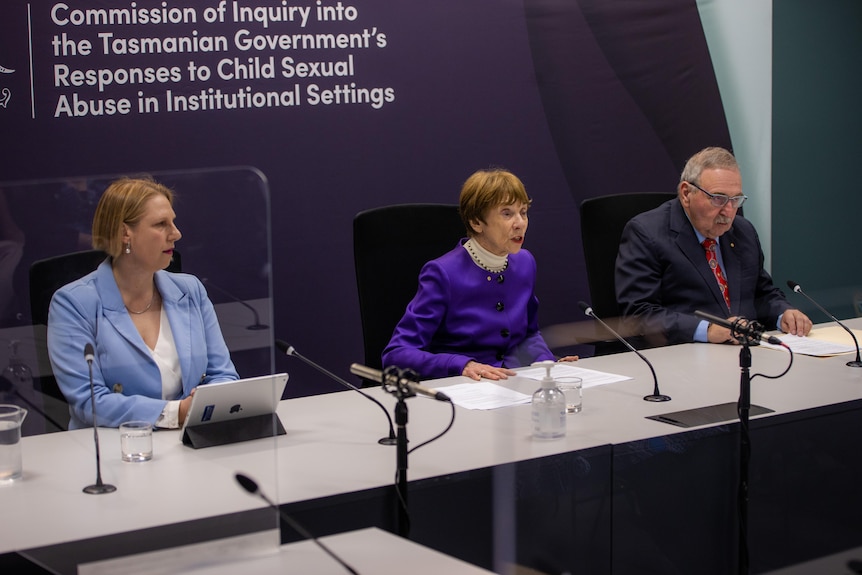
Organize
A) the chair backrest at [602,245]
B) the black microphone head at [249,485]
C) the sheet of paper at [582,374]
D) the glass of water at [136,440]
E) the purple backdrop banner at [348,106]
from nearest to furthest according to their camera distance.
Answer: the black microphone head at [249,485], the glass of water at [136,440], the sheet of paper at [582,374], the chair backrest at [602,245], the purple backdrop banner at [348,106]

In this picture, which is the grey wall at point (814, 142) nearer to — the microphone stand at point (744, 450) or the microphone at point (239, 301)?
the microphone stand at point (744, 450)

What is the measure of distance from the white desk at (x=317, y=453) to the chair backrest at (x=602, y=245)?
604mm

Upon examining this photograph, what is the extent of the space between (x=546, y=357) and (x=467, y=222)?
1.64 ft

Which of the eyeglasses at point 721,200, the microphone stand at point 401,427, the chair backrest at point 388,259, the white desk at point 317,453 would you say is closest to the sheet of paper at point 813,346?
the white desk at point 317,453

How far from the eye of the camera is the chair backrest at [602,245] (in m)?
3.60

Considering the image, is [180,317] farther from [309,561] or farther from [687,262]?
[687,262]

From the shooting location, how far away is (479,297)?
3211mm

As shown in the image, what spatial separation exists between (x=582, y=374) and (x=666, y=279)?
75 centimetres

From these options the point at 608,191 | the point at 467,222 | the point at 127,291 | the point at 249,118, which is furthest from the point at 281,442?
the point at 608,191

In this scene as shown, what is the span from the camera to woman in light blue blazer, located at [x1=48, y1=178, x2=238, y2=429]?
184cm

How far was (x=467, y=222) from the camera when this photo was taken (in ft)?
10.8

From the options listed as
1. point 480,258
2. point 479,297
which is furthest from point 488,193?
point 479,297

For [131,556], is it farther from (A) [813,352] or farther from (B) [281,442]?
(A) [813,352]

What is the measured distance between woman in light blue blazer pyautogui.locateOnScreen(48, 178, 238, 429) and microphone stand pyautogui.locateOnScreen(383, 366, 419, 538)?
12.8 inches
